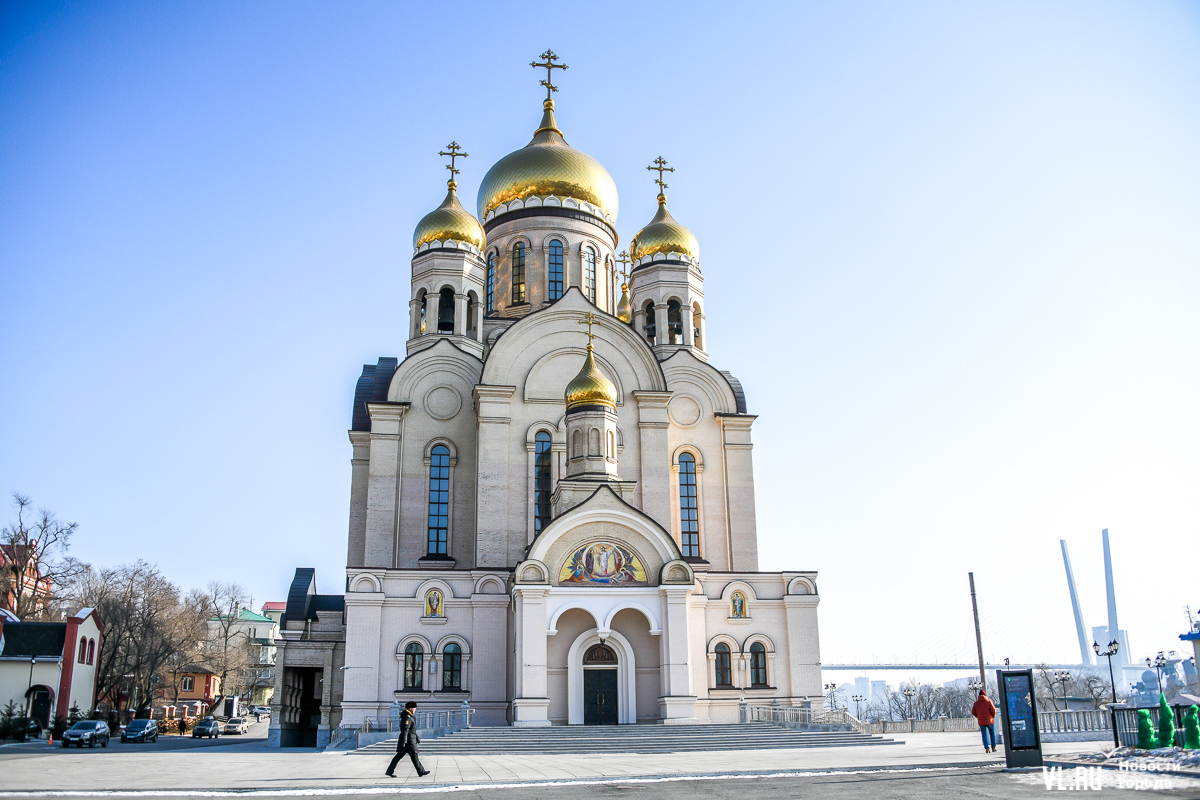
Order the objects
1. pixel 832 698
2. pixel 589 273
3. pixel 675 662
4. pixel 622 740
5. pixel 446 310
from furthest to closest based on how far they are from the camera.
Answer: pixel 832 698, pixel 589 273, pixel 446 310, pixel 675 662, pixel 622 740

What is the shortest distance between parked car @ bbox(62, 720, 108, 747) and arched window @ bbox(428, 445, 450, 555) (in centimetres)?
949

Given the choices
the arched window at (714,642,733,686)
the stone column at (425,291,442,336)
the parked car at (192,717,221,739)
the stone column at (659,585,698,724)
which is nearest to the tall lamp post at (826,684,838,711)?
the arched window at (714,642,733,686)

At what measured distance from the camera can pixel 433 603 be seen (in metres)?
25.4

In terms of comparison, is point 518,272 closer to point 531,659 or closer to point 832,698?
point 531,659

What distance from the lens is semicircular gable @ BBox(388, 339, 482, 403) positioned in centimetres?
2862

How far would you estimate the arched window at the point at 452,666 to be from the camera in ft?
82.4

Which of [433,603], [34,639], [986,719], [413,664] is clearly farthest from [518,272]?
[986,719]

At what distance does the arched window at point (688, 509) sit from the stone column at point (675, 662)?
455 centimetres

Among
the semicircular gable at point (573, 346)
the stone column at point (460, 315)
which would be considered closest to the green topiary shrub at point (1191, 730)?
the semicircular gable at point (573, 346)

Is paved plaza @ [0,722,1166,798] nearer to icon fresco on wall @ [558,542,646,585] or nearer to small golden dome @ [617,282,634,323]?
icon fresco on wall @ [558,542,646,585]

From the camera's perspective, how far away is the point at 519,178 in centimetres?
3303

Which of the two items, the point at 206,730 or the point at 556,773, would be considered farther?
the point at 206,730

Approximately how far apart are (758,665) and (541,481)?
301 inches

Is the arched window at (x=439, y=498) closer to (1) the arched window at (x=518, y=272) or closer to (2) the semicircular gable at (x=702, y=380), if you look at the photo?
(1) the arched window at (x=518, y=272)
